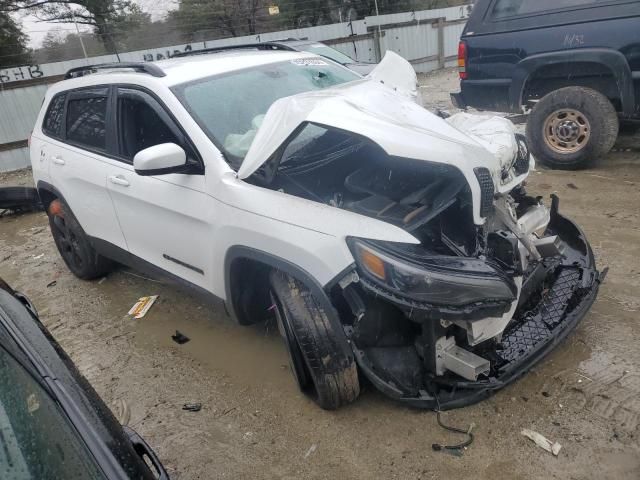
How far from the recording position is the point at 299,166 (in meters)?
2.84

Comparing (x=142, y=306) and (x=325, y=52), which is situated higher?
(x=325, y=52)

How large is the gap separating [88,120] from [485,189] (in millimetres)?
2996

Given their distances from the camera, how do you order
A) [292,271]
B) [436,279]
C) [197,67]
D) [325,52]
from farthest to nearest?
[325,52] < [197,67] < [292,271] < [436,279]

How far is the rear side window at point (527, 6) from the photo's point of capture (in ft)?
17.1

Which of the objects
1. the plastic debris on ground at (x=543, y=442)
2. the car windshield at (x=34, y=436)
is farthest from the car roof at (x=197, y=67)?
the plastic debris on ground at (x=543, y=442)

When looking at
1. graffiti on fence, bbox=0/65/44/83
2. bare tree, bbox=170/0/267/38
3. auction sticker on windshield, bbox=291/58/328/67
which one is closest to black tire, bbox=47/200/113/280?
auction sticker on windshield, bbox=291/58/328/67

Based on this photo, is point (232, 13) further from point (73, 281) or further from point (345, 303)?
point (345, 303)

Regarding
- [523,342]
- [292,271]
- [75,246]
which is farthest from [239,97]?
[75,246]

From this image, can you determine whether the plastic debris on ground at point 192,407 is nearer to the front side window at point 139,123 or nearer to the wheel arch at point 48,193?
the front side window at point 139,123

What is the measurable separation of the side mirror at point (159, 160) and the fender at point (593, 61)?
4365 millimetres

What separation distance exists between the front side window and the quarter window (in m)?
0.25

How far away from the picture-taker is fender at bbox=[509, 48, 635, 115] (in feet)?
16.4

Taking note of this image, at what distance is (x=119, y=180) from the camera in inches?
135

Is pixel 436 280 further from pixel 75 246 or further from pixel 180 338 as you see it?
pixel 75 246
